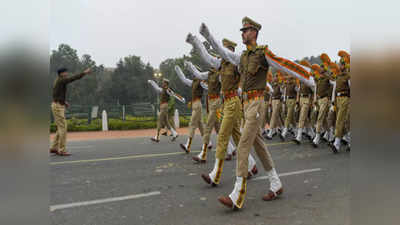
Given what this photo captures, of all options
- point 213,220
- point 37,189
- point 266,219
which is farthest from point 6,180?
point 266,219

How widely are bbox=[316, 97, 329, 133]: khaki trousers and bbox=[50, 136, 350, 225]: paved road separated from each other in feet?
5.64

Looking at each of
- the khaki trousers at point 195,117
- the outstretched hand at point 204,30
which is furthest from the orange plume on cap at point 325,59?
the outstretched hand at point 204,30

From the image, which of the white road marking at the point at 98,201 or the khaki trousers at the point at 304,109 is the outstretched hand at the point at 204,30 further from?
the khaki trousers at the point at 304,109

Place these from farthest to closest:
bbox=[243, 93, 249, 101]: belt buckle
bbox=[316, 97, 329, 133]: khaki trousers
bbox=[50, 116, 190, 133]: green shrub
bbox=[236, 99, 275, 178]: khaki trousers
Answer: bbox=[50, 116, 190, 133]: green shrub → bbox=[316, 97, 329, 133]: khaki trousers → bbox=[243, 93, 249, 101]: belt buckle → bbox=[236, 99, 275, 178]: khaki trousers

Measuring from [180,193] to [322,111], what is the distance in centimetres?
592

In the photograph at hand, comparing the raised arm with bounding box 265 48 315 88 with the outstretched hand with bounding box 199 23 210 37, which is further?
the outstretched hand with bounding box 199 23 210 37

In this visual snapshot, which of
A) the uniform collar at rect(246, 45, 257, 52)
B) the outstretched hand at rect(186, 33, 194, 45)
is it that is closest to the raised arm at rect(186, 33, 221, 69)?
the outstretched hand at rect(186, 33, 194, 45)

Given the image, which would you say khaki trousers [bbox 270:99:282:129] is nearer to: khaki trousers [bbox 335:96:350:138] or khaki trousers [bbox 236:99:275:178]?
khaki trousers [bbox 335:96:350:138]

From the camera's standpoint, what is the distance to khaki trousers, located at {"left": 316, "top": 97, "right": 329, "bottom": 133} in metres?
8.59

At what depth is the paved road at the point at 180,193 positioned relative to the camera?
329cm

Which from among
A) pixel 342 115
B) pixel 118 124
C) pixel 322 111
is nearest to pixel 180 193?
pixel 342 115

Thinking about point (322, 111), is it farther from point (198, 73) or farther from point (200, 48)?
point (200, 48)

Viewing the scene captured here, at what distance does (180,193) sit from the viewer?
4.26 m

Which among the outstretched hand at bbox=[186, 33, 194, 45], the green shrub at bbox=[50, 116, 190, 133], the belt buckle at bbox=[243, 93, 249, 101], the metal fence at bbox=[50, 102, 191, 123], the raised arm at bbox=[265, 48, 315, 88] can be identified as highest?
the outstretched hand at bbox=[186, 33, 194, 45]
